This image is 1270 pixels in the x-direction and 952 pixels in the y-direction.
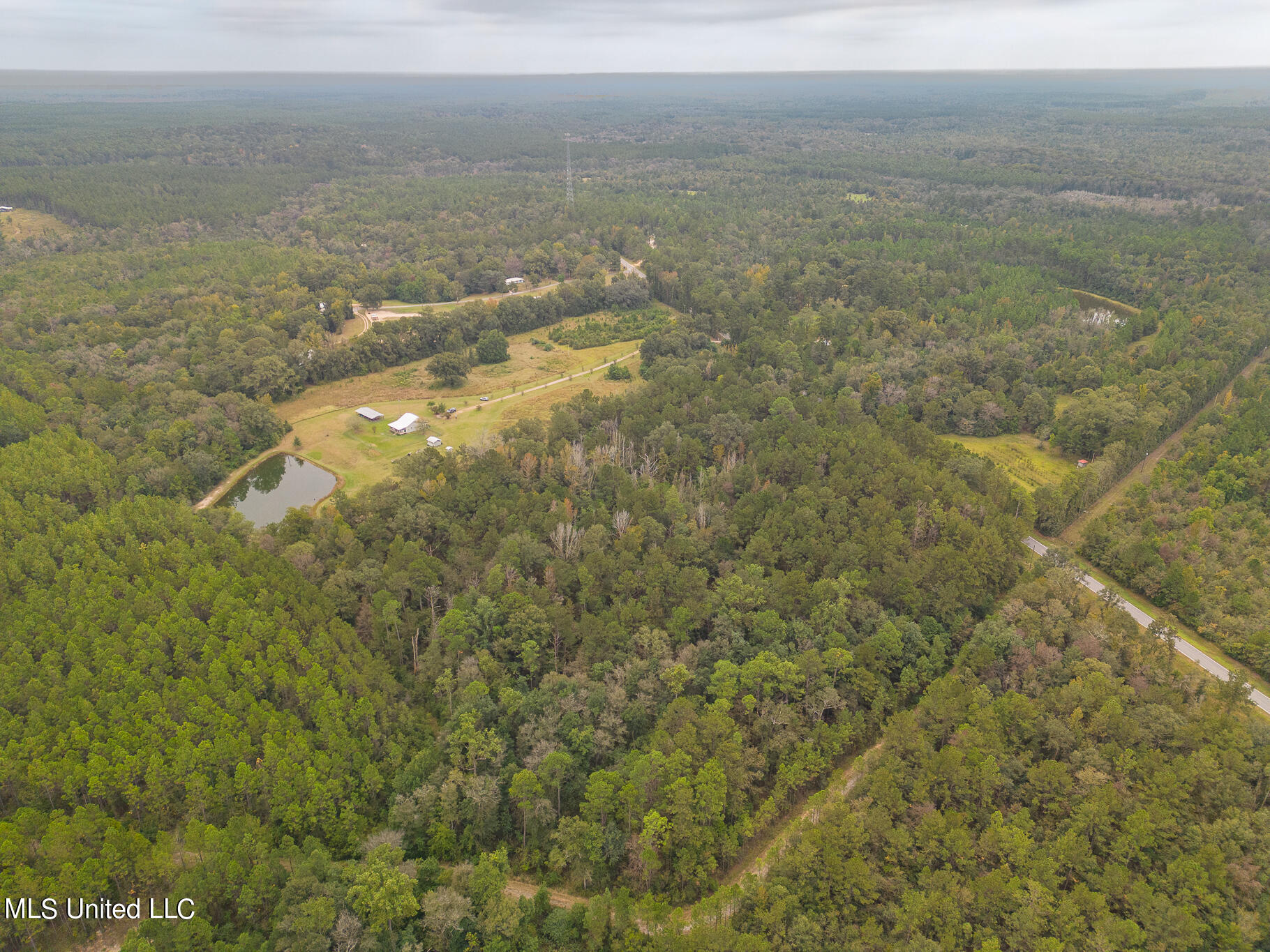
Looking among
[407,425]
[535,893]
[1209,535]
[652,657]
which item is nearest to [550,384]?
[407,425]

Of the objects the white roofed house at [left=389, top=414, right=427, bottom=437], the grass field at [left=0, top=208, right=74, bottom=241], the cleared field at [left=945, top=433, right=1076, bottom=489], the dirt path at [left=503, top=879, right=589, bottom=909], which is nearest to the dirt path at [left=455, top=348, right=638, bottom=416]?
the white roofed house at [left=389, top=414, right=427, bottom=437]

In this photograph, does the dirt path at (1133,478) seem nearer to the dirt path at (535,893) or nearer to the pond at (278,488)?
the dirt path at (535,893)

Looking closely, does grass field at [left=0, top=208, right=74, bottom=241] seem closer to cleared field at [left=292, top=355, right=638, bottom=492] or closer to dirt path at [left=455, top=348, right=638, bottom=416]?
cleared field at [left=292, top=355, right=638, bottom=492]

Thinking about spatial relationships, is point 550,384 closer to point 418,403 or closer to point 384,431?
point 418,403

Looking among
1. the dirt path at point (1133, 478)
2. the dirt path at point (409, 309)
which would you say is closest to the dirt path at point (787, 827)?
the dirt path at point (1133, 478)

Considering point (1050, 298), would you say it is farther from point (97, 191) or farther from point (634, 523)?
point (97, 191)
